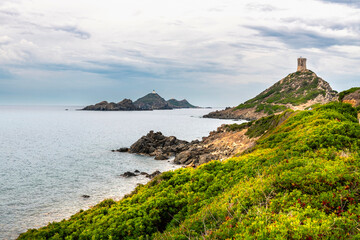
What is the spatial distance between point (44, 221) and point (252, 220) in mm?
22481

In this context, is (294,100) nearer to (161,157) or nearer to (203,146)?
(203,146)

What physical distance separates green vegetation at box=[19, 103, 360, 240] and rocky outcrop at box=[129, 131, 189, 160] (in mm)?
39060

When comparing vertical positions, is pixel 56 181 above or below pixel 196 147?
below

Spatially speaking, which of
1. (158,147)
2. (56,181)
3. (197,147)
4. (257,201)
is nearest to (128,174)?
(56,181)

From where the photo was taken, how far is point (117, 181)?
1492 inches

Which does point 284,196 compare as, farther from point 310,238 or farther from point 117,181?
point 117,181

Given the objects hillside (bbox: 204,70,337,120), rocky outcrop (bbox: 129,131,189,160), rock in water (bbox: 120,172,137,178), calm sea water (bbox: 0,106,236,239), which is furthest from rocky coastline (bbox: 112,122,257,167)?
hillside (bbox: 204,70,337,120)

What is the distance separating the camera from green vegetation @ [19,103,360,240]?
7633 millimetres

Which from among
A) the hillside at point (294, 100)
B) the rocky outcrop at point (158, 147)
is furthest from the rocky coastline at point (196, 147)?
the hillside at point (294, 100)

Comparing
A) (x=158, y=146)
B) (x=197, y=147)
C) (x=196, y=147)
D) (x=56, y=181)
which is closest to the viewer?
(x=56, y=181)

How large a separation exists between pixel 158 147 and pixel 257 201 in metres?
55.0

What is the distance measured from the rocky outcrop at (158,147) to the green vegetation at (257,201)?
39.1 meters

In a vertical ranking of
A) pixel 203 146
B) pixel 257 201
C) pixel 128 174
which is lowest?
pixel 128 174

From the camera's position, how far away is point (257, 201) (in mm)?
9977
